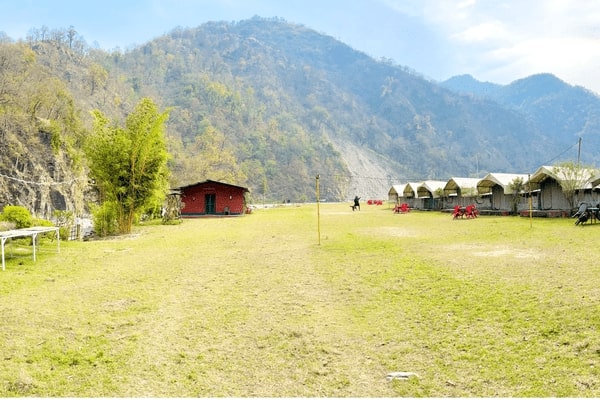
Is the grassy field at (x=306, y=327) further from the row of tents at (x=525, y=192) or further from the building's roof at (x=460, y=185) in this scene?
the building's roof at (x=460, y=185)

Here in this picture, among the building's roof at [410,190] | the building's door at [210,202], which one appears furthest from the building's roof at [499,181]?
the building's door at [210,202]

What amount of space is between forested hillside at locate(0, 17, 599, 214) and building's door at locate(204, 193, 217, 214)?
14529 mm

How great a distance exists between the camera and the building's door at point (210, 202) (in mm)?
40250

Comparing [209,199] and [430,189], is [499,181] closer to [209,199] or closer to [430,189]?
[430,189]

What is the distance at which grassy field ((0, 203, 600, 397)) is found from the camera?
4543 millimetres

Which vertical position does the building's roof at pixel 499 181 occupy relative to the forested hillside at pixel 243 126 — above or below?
below

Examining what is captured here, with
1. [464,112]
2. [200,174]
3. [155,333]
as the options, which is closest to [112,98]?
[200,174]

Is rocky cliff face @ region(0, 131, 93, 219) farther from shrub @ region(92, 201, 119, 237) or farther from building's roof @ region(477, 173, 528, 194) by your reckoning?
building's roof @ region(477, 173, 528, 194)

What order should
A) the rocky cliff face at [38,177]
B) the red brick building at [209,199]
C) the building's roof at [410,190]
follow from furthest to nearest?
the building's roof at [410,190]
the rocky cliff face at [38,177]
the red brick building at [209,199]

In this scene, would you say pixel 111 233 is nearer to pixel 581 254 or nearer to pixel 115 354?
pixel 115 354

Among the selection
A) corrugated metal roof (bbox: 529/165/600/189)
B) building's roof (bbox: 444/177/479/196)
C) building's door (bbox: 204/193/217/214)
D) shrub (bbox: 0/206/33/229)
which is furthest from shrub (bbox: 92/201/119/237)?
building's roof (bbox: 444/177/479/196)

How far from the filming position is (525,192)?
2980 centimetres

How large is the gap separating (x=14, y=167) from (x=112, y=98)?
188ft

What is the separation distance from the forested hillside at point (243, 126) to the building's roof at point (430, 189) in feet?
97.0
